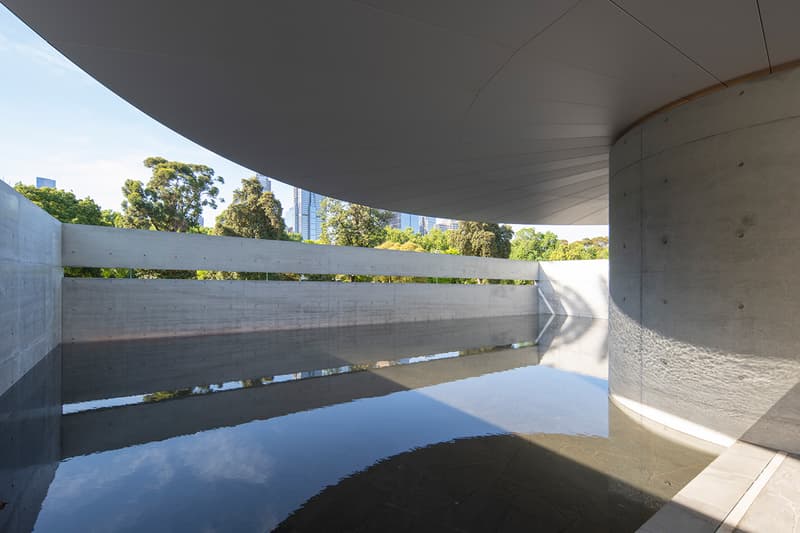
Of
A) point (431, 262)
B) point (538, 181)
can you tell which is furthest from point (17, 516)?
point (431, 262)

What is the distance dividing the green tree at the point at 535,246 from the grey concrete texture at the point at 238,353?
32915mm

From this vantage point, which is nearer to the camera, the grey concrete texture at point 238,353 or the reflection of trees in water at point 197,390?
the reflection of trees in water at point 197,390

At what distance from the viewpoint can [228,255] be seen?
1411 centimetres

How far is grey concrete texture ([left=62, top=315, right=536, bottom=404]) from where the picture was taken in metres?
7.29

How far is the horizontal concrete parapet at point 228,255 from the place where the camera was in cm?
1184

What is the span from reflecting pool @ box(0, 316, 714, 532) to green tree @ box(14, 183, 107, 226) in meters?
16.0

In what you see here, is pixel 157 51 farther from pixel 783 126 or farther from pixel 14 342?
pixel 783 126

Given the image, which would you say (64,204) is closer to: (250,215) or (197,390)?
(250,215)

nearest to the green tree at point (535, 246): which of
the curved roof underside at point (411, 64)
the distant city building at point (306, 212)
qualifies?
the curved roof underside at point (411, 64)

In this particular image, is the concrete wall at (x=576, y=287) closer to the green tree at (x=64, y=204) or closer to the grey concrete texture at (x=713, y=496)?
the grey concrete texture at (x=713, y=496)

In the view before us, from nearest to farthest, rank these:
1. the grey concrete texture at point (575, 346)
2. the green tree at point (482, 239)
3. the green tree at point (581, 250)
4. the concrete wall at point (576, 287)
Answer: the grey concrete texture at point (575, 346) < the concrete wall at point (576, 287) < the green tree at point (482, 239) < the green tree at point (581, 250)

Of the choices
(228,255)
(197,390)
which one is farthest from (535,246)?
(197,390)

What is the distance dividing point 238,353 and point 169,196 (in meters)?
17.9

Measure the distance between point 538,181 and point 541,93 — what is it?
4726 mm
